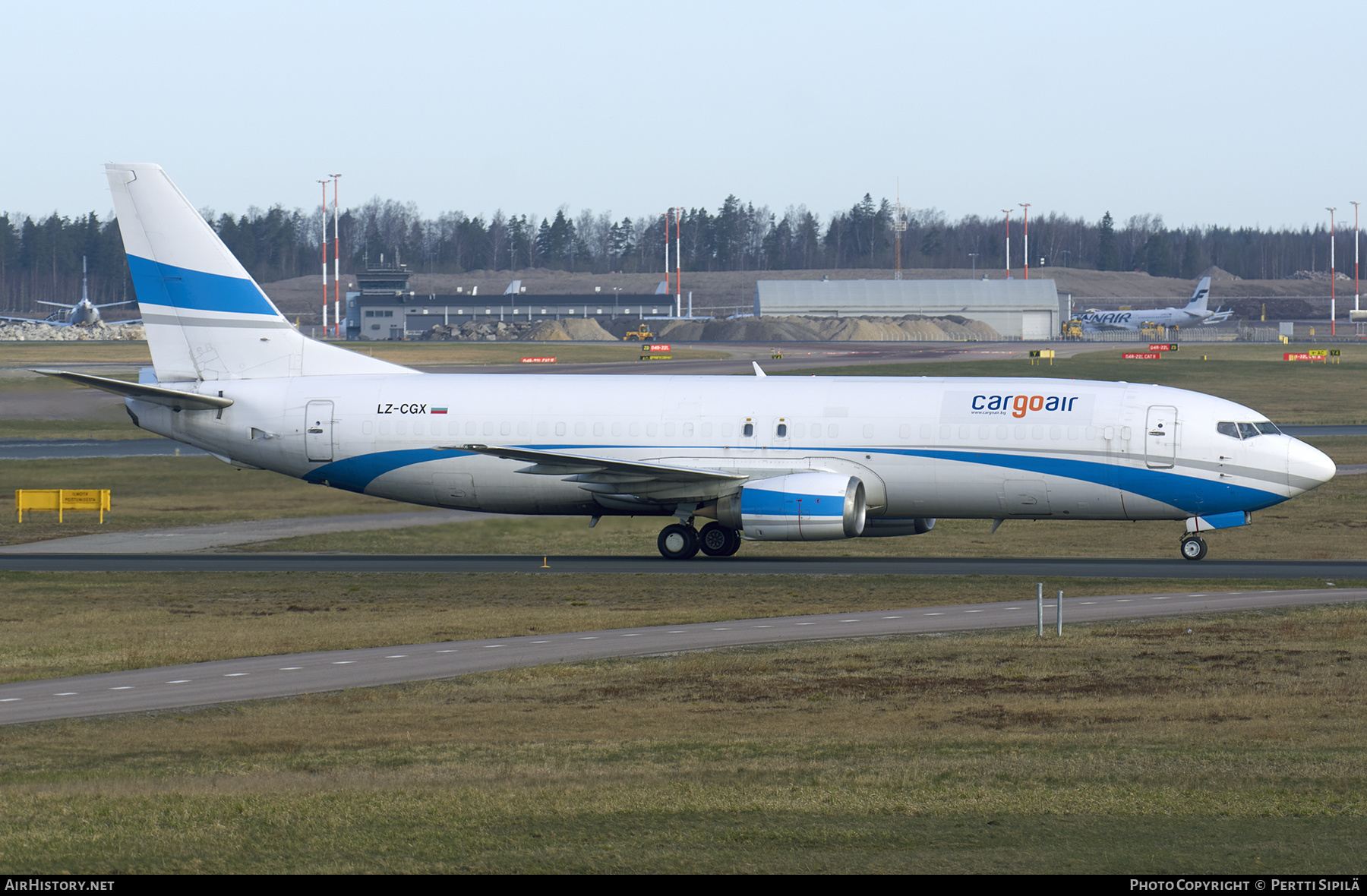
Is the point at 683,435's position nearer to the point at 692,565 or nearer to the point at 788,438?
the point at 788,438

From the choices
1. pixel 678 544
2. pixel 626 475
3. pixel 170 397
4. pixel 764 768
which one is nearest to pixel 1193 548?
pixel 678 544

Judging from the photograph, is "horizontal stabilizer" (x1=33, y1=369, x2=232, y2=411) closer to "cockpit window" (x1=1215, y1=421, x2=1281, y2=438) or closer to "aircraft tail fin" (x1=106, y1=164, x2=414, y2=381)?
"aircraft tail fin" (x1=106, y1=164, x2=414, y2=381)

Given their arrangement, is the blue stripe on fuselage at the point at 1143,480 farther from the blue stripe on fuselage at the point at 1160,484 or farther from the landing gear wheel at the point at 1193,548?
the landing gear wheel at the point at 1193,548

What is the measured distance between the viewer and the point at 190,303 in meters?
43.6

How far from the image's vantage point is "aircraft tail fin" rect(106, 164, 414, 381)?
4341 centimetres

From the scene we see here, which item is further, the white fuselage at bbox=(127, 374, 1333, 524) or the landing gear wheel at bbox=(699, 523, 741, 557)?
the landing gear wheel at bbox=(699, 523, 741, 557)

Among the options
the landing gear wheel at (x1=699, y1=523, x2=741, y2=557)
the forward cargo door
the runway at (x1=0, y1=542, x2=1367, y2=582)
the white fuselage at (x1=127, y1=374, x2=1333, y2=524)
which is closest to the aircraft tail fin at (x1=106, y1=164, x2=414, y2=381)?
the white fuselage at (x1=127, y1=374, x2=1333, y2=524)

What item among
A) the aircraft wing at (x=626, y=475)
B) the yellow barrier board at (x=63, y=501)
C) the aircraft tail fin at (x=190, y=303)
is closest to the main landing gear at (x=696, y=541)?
the aircraft wing at (x=626, y=475)

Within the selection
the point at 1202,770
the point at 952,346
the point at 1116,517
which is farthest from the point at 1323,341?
the point at 1202,770

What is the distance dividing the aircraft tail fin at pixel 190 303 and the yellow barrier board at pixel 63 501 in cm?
937

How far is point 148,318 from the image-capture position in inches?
1715

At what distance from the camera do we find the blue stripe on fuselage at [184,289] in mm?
43625

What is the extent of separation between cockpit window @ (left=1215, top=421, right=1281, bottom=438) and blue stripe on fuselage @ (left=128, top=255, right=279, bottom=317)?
27.9 m

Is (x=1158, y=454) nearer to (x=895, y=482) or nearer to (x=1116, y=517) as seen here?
(x=1116, y=517)
